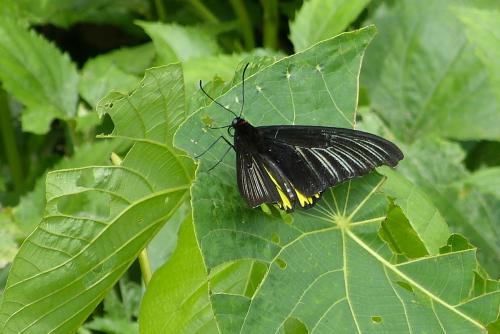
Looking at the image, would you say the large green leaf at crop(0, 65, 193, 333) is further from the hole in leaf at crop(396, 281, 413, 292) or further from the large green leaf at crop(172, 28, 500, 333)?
the hole in leaf at crop(396, 281, 413, 292)

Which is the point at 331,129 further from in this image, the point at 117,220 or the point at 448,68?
the point at 448,68

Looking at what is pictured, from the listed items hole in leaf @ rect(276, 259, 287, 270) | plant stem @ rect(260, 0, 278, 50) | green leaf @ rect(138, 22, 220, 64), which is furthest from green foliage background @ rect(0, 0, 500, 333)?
plant stem @ rect(260, 0, 278, 50)

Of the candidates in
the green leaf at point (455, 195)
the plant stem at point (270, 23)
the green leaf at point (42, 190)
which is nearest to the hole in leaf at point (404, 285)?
the green leaf at point (455, 195)

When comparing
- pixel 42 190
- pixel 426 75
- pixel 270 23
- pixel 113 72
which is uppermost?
pixel 270 23

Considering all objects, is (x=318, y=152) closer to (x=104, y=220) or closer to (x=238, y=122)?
(x=238, y=122)

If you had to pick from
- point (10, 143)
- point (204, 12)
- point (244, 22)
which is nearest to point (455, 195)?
point (244, 22)

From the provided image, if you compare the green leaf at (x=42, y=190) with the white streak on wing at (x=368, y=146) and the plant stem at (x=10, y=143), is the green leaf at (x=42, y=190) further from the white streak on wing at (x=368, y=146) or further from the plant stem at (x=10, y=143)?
the white streak on wing at (x=368, y=146)
